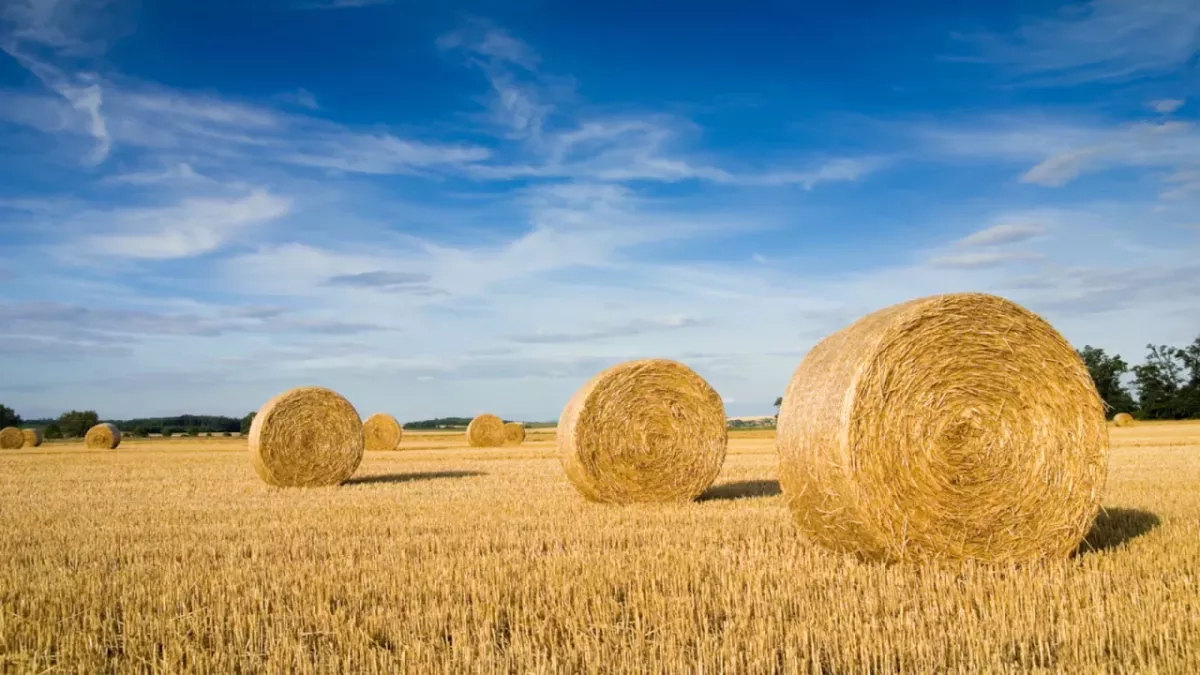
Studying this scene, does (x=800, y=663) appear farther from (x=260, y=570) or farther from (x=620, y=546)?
(x=260, y=570)

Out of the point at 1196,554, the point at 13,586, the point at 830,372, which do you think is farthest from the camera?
the point at 830,372

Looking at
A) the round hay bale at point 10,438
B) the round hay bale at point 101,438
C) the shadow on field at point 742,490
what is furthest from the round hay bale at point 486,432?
the shadow on field at point 742,490

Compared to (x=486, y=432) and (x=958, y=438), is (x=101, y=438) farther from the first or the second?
(x=958, y=438)

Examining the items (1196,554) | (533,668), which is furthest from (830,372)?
(533,668)

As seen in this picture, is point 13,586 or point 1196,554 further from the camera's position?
point 1196,554

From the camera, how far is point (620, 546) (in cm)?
746

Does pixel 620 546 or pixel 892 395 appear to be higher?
pixel 892 395

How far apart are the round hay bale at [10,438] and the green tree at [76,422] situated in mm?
16840

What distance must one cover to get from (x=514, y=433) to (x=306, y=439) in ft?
63.1

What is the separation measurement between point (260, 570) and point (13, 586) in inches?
60.9

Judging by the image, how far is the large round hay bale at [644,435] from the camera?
11.2 metres

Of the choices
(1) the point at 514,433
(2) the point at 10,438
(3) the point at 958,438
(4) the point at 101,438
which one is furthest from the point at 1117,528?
(2) the point at 10,438

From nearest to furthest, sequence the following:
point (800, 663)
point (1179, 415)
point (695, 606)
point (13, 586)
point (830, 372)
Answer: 1. point (800, 663)
2. point (695, 606)
3. point (13, 586)
4. point (830, 372)
5. point (1179, 415)

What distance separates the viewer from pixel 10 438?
3578 centimetres
